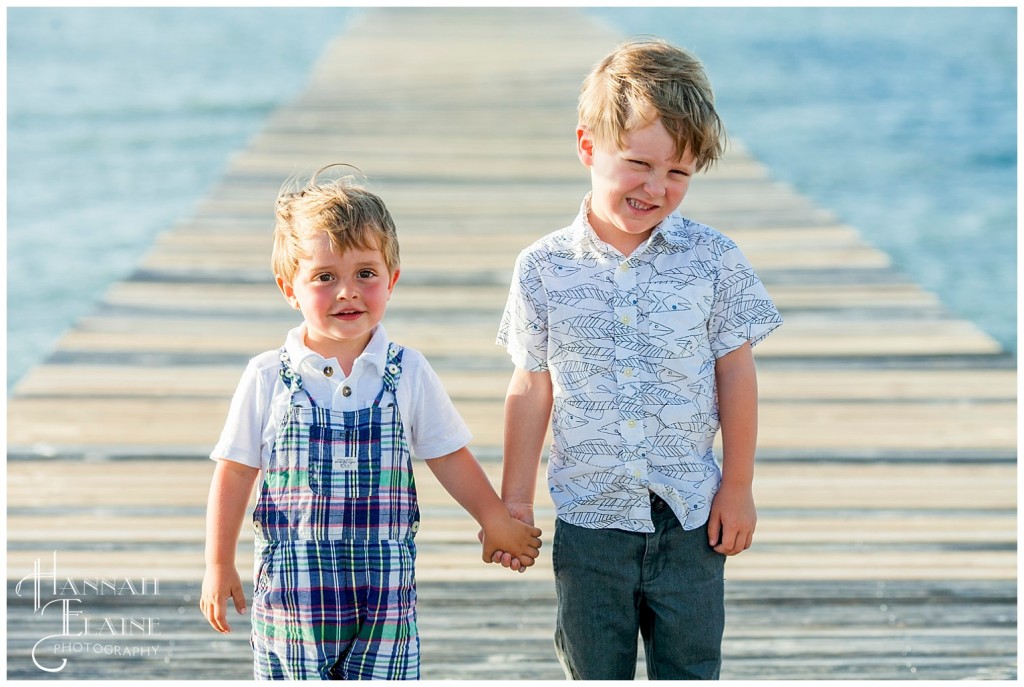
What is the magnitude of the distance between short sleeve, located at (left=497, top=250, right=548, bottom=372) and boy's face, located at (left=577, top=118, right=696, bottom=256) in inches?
6.0

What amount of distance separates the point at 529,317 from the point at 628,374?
0.19 m

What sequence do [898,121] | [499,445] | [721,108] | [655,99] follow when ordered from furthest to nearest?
[721,108] < [898,121] < [499,445] < [655,99]

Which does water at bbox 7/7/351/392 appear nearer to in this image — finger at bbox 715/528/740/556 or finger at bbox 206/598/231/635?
finger at bbox 206/598/231/635

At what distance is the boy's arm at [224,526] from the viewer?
2.28 m

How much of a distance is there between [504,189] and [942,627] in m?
5.02

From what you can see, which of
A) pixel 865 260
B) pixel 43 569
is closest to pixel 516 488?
pixel 43 569

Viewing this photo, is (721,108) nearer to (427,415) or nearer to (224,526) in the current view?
(427,415)

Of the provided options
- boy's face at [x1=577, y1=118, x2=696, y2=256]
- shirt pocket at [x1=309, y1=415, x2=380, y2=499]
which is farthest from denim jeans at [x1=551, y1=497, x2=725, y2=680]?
boy's face at [x1=577, y1=118, x2=696, y2=256]

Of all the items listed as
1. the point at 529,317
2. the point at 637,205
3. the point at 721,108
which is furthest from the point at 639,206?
the point at 721,108

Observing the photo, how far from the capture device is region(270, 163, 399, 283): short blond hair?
2.26 metres

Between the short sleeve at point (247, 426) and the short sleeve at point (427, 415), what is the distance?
23cm

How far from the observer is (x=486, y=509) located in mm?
2359

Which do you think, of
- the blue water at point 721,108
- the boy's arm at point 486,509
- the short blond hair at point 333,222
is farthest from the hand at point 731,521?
the blue water at point 721,108

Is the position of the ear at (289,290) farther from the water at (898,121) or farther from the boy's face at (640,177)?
the water at (898,121)
